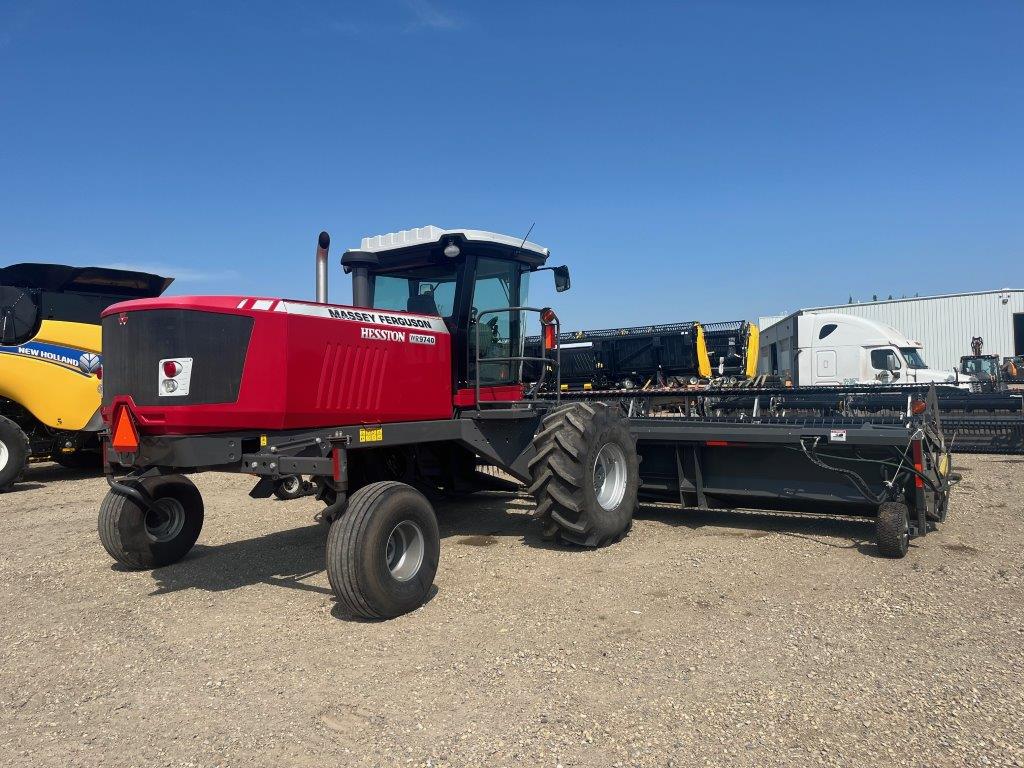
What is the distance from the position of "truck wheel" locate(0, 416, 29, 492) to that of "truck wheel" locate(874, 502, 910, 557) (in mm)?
9808

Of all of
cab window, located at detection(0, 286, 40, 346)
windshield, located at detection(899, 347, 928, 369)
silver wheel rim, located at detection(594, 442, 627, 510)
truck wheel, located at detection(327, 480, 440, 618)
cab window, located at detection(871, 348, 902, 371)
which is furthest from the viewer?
windshield, located at detection(899, 347, 928, 369)

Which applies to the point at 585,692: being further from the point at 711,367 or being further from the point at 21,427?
the point at 711,367

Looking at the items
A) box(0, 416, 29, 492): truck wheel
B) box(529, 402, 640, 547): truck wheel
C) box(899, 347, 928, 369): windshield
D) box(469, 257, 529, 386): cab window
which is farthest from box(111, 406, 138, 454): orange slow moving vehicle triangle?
box(899, 347, 928, 369): windshield

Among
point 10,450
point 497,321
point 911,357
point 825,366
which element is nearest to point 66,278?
point 10,450

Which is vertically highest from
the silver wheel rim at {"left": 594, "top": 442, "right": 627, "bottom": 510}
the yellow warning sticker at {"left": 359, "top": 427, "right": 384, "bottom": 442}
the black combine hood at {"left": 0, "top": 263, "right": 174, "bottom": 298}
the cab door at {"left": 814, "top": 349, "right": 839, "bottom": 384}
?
the black combine hood at {"left": 0, "top": 263, "right": 174, "bottom": 298}

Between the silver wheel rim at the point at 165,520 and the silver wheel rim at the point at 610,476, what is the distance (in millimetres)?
3260

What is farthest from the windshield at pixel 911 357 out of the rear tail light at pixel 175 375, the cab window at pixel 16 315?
the cab window at pixel 16 315

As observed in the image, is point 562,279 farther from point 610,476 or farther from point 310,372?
point 310,372

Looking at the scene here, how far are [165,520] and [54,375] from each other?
5.66 meters

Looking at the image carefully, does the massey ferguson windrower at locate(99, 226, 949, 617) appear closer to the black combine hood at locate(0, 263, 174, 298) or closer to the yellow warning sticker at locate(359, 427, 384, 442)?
→ the yellow warning sticker at locate(359, 427, 384, 442)

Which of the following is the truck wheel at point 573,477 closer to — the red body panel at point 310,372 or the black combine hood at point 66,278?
the red body panel at point 310,372

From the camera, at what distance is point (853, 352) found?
18141 millimetres

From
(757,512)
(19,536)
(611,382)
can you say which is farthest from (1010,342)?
(19,536)

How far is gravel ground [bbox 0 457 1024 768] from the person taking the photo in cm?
287
